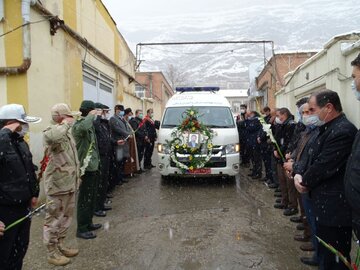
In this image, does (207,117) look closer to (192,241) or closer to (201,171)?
(201,171)

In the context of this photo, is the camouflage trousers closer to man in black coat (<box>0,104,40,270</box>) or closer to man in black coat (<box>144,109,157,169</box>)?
man in black coat (<box>0,104,40,270</box>)

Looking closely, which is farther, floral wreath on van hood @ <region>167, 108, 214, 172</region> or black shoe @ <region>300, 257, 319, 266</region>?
floral wreath on van hood @ <region>167, 108, 214, 172</region>

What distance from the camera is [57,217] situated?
14.0 feet

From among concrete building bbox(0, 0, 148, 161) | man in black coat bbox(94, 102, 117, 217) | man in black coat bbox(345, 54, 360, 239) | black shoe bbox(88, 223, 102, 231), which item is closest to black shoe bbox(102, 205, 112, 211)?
man in black coat bbox(94, 102, 117, 217)

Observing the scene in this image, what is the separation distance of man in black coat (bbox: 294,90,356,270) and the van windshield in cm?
534

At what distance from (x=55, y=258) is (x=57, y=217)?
0.48 m

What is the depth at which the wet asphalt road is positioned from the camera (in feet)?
13.8

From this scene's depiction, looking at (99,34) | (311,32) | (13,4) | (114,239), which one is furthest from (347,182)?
(311,32)

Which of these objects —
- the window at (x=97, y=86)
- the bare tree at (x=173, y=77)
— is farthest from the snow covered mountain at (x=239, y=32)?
the window at (x=97, y=86)

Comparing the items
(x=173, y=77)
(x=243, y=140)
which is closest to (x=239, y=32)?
(x=173, y=77)

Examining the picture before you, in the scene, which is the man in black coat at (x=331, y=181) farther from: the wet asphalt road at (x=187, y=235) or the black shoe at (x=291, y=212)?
the black shoe at (x=291, y=212)

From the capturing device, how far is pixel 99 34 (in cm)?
1160

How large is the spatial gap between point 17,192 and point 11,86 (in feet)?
12.5

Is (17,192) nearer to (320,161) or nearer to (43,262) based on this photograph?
(43,262)
